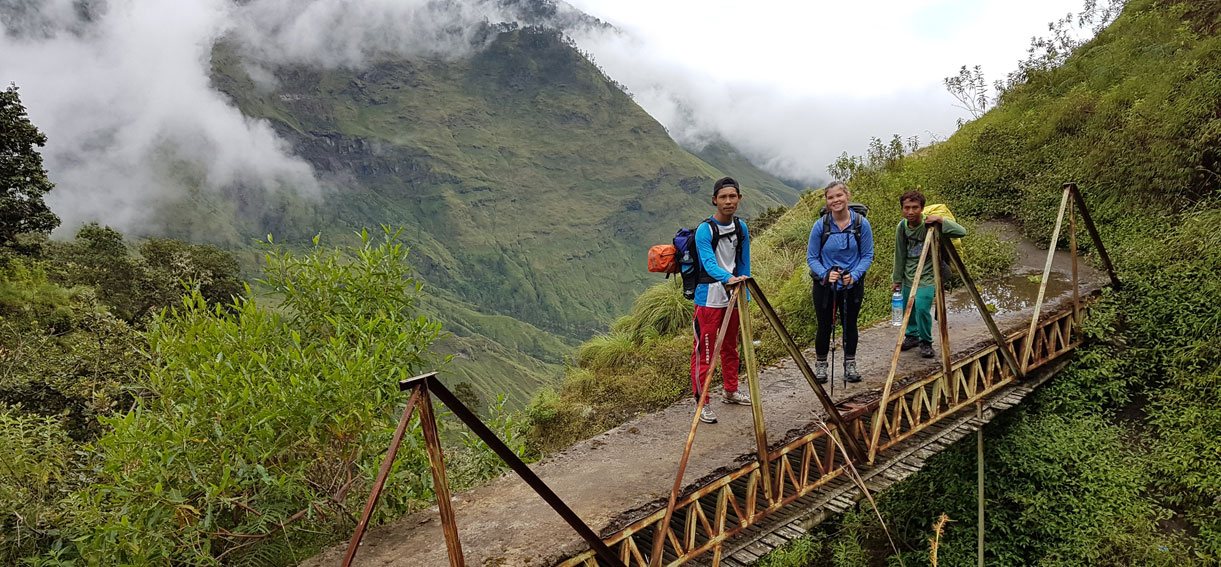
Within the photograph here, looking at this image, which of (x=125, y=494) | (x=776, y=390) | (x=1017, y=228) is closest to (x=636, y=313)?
(x=776, y=390)

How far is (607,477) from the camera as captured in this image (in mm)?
5312

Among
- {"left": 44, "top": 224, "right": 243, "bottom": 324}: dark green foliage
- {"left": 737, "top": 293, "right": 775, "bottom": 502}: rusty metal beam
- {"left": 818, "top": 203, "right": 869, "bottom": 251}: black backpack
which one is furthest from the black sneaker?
{"left": 44, "top": 224, "right": 243, "bottom": 324}: dark green foliage

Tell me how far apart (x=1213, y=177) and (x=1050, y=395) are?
13.8ft

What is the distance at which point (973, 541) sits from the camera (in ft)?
23.8

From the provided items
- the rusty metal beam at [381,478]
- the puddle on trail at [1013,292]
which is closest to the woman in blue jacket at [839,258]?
the puddle on trail at [1013,292]

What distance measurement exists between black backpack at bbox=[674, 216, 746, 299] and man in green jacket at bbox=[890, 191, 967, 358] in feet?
8.02

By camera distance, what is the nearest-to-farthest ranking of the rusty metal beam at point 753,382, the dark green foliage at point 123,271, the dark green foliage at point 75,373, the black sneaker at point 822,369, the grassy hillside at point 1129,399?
the rusty metal beam at point 753,382 → the grassy hillside at point 1129,399 → the black sneaker at point 822,369 → the dark green foliage at point 75,373 → the dark green foliage at point 123,271

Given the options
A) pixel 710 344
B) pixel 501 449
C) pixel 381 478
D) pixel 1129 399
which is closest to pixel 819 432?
pixel 710 344

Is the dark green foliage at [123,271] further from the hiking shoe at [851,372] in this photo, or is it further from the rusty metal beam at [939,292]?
the rusty metal beam at [939,292]

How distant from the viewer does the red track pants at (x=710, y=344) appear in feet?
18.7

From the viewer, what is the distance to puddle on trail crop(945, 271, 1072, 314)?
358 inches

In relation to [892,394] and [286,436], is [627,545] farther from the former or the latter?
[892,394]

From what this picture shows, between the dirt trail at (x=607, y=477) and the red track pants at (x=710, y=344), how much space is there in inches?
18.0

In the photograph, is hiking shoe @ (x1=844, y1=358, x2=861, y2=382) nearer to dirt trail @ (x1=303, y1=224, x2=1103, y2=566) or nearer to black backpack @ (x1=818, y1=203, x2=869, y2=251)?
dirt trail @ (x1=303, y1=224, x2=1103, y2=566)
